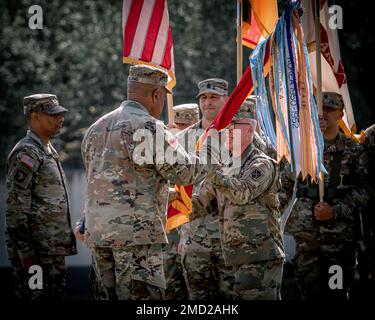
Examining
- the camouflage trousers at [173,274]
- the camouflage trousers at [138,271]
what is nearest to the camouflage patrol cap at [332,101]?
the camouflage trousers at [173,274]

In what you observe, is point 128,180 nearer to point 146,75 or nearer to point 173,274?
point 146,75

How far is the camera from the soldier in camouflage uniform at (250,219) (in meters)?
6.69

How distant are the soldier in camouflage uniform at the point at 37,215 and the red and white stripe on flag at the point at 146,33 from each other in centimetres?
113

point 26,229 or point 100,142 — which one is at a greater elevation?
point 100,142

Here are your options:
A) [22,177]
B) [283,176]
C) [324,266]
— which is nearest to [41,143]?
[22,177]

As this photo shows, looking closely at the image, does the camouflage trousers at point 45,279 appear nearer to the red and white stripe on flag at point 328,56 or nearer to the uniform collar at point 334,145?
the uniform collar at point 334,145

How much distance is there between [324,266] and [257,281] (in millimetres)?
1373

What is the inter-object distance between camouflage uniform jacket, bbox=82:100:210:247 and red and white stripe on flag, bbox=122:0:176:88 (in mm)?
2064

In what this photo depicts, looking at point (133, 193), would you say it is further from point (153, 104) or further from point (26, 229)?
point (26, 229)

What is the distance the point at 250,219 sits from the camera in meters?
6.82

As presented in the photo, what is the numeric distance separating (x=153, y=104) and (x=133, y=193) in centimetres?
71
